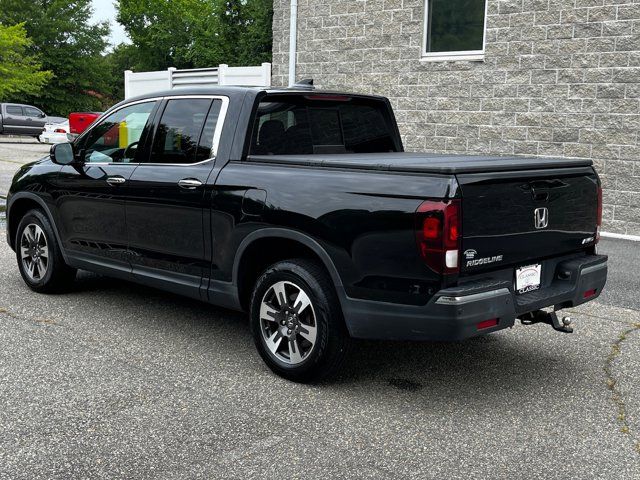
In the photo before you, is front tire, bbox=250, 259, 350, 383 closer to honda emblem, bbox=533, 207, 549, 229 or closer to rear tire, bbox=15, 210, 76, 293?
honda emblem, bbox=533, 207, 549, 229

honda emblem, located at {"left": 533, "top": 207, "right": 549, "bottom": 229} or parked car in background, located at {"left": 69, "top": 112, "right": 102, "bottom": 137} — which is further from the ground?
honda emblem, located at {"left": 533, "top": 207, "right": 549, "bottom": 229}

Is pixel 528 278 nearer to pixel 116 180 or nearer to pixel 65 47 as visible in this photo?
pixel 116 180

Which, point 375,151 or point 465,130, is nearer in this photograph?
point 375,151

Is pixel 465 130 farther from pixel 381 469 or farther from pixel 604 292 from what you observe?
pixel 381 469

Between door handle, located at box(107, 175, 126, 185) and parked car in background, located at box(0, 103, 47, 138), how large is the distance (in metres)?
33.4

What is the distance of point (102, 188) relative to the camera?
5.75m

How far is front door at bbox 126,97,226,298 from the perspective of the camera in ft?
16.5

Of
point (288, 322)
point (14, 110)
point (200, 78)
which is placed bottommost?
point (14, 110)

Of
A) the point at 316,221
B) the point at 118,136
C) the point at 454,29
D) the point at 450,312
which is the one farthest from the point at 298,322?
the point at 454,29

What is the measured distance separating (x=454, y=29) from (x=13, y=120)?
95.8 ft

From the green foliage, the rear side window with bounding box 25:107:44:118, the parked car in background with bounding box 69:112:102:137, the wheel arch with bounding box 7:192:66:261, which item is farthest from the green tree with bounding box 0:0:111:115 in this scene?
the wheel arch with bounding box 7:192:66:261

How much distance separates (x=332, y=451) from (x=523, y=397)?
138 cm

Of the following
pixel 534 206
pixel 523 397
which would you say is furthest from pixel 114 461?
pixel 534 206

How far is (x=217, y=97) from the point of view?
5.13 meters
